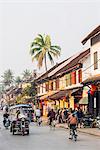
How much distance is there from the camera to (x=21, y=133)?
2841 centimetres

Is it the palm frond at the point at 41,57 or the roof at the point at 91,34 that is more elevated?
the palm frond at the point at 41,57

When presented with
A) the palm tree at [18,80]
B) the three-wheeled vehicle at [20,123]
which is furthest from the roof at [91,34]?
the palm tree at [18,80]

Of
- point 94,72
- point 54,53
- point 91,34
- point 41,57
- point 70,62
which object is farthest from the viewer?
point 54,53

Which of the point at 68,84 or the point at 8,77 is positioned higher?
the point at 8,77

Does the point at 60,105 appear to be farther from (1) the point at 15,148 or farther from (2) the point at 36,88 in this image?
(1) the point at 15,148

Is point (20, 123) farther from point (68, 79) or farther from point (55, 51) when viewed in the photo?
point (55, 51)

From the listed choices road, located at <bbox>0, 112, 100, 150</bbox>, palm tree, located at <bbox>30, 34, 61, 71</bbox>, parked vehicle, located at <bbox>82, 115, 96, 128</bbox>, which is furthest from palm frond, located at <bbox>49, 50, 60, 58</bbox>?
road, located at <bbox>0, 112, 100, 150</bbox>

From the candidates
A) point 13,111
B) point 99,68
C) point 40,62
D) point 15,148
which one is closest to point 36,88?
point 40,62

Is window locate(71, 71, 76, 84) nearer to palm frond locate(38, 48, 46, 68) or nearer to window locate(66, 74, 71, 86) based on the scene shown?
window locate(66, 74, 71, 86)

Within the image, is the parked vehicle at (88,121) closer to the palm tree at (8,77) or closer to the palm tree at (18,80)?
the palm tree at (18,80)

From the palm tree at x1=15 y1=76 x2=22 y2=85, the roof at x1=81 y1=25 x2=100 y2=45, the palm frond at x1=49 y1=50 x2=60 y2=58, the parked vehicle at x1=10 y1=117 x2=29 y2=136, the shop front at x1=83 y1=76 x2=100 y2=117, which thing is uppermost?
the palm tree at x1=15 y1=76 x2=22 y2=85

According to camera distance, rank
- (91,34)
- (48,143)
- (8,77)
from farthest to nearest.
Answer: (8,77) → (91,34) → (48,143)

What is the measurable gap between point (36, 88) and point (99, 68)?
45190 millimetres

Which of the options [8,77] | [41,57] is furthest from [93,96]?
[8,77]
